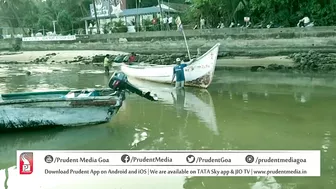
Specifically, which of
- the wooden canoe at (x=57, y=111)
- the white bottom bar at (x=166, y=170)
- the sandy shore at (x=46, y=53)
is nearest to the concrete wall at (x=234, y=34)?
the sandy shore at (x=46, y=53)

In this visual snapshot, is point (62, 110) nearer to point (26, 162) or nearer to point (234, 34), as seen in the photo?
point (26, 162)

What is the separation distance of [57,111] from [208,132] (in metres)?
3.86

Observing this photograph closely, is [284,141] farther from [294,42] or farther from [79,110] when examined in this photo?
[294,42]

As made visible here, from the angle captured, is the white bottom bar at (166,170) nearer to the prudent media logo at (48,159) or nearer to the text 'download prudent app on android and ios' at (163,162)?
the text 'download prudent app on android and ios' at (163,162)

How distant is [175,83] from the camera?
18375mm

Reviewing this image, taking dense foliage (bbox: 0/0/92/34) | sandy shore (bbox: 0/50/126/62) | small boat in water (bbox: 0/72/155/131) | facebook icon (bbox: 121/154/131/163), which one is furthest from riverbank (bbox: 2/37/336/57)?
facebook icon (bbox: 121/154/131/163)

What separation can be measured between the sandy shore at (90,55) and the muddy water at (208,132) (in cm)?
994

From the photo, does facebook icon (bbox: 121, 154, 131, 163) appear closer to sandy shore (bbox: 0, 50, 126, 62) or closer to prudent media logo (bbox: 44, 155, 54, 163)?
prudent media logo (bbox: 44, 155, 54, 163)

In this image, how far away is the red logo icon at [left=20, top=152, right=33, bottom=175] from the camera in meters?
6.13

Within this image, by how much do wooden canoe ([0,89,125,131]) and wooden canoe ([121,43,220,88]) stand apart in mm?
7399

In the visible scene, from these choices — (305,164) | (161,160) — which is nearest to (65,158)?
(161,160)

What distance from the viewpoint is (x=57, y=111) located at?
10336 millimetres

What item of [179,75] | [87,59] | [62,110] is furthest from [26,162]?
[87,59]

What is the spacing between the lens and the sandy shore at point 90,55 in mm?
26812
